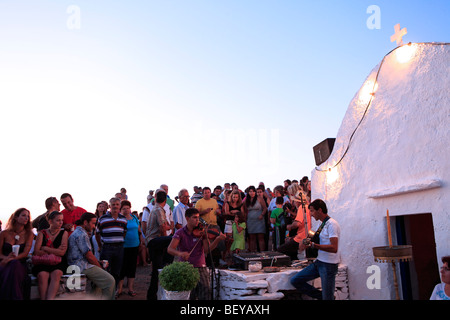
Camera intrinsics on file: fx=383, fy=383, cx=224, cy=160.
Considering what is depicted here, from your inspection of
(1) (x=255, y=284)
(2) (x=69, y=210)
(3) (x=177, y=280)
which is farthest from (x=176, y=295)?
(2) (x=69, y=210)

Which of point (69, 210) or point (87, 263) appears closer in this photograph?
point (87, 263)

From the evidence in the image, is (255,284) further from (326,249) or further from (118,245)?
(118,245)

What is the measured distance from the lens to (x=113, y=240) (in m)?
7.18

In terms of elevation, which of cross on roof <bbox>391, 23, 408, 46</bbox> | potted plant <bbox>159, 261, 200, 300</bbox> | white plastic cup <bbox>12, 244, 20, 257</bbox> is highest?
cross on roof <bbox>391, 23, 408, 46</bbox>

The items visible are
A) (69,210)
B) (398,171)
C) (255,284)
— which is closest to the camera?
(398,171)

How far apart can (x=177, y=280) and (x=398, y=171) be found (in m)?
3.64

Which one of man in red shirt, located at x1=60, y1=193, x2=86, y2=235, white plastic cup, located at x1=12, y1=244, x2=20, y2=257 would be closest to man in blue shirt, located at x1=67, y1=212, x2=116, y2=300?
white plastic cup, located at x1=12, y1=244, x2=20, y2=257

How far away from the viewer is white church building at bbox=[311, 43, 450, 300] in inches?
205

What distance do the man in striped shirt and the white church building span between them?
4099 millimetres

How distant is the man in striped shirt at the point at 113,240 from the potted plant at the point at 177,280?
2.26 metres

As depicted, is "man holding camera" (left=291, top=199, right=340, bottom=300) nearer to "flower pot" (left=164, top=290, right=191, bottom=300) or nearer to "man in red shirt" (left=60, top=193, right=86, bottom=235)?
"flower pot" (left=164, top=290, right=191, bottom=300)

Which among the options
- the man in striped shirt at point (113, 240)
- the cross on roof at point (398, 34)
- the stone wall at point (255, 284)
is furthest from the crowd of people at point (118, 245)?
the cross on roof at point (398, 34)

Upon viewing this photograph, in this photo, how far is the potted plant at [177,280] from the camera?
5.17 metres
